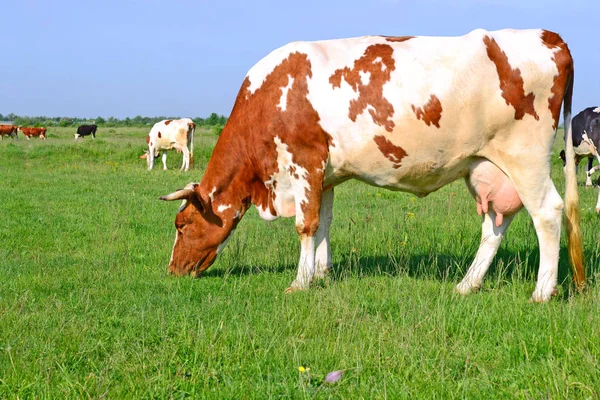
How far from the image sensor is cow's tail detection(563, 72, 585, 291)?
6.38m

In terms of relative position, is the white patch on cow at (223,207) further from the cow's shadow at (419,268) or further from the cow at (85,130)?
the cow at (85,130)

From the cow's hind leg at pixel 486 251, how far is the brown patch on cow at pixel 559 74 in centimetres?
118

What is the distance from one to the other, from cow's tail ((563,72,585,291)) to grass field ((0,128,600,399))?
0.97 ft

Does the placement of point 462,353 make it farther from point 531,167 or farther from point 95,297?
point 95,297

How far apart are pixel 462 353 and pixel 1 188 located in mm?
13745

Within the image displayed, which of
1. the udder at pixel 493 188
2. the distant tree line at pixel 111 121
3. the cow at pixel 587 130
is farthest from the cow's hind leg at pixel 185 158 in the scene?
the distant tree line at pixel 111 121

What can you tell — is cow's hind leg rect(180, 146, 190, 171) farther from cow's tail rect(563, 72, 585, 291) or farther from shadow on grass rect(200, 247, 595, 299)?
cow's tail rect(563, 72, 585, 291)

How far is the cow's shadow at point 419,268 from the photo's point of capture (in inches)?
284

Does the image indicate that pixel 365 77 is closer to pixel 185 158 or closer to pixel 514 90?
pixel 514 90

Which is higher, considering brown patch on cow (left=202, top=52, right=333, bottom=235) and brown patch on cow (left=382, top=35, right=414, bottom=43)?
brown patch on cow (left=382, top=35, right=414, bottom=43)

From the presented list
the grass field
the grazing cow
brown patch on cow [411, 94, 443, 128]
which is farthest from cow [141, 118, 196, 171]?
brown patch on cow [411, 94, 443, 128]

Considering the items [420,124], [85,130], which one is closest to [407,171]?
[420,124]

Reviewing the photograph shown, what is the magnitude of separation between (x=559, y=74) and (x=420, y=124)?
135cm

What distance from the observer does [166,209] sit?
12734mm
